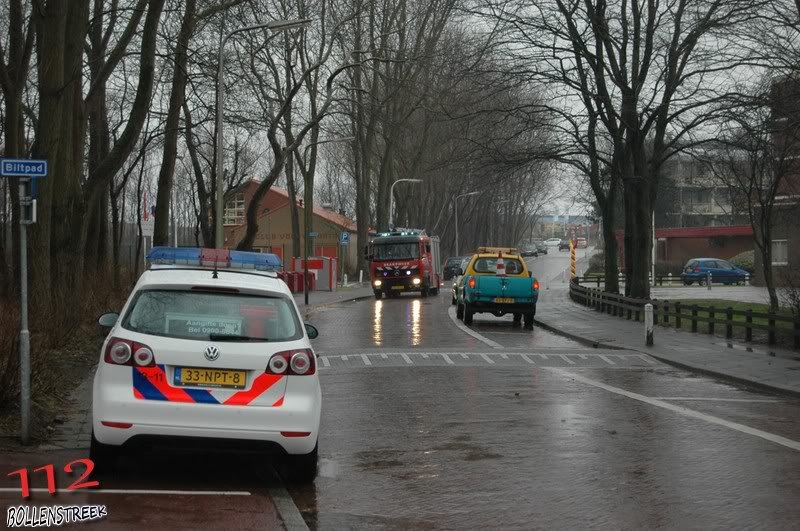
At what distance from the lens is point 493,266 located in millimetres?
31453

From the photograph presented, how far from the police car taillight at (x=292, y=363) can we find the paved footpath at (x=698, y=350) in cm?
918

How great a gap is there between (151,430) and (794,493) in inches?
189

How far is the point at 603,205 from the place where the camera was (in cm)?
3803

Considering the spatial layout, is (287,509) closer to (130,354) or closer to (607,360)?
(130,354)

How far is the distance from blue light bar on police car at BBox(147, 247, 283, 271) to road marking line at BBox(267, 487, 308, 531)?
1954mm

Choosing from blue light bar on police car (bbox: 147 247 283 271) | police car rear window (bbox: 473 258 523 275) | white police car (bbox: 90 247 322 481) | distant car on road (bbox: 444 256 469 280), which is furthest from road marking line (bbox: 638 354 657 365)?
distant car on road (bbox: 444 256 469 280)

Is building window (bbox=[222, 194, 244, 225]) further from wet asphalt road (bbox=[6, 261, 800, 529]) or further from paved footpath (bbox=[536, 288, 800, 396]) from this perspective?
wet asphalt road (bbox=[6, 261, 800, 529])

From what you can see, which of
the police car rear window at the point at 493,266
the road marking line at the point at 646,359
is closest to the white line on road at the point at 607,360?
the road marking line at the point at 646,359

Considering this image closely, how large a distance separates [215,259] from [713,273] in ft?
205

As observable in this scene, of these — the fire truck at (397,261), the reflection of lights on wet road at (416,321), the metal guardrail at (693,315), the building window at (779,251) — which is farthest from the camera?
the building window at (779,251)

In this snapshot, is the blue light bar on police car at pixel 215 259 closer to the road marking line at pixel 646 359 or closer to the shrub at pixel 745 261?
the road marking line at pixel 646 359

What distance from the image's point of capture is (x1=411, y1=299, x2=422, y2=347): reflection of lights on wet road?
24702 mm

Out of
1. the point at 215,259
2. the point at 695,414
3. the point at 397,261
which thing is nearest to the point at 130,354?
the point at 215,259

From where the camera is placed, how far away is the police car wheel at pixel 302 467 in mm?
8539
